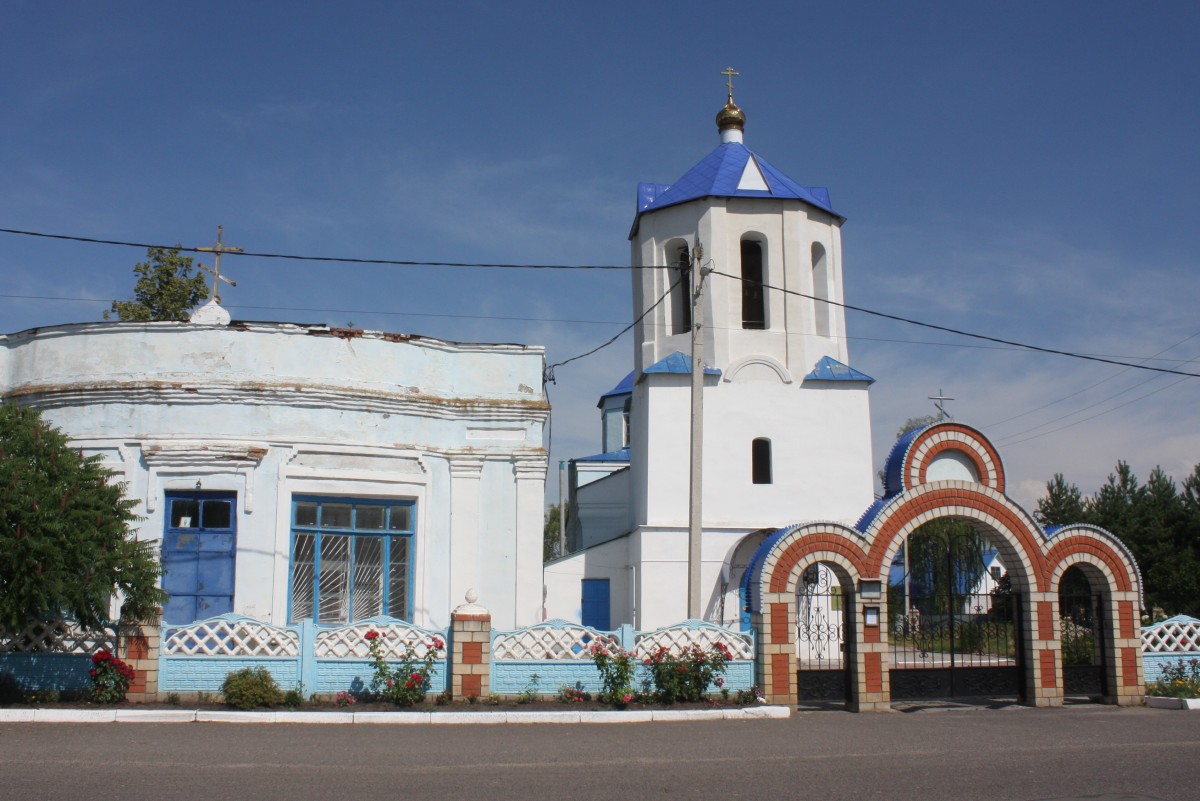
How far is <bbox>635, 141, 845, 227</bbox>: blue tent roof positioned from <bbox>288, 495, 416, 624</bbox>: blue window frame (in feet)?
36.7

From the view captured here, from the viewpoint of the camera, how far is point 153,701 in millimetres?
13883

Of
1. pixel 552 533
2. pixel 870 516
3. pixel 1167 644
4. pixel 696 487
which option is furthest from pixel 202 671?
pixel 552 533

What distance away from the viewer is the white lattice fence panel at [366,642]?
1446 cm

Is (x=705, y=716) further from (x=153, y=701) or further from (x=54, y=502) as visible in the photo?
(x=54, y=502)

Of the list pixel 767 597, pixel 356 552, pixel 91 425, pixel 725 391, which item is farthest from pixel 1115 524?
pixel 91 425

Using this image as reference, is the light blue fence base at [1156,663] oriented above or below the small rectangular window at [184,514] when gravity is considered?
below

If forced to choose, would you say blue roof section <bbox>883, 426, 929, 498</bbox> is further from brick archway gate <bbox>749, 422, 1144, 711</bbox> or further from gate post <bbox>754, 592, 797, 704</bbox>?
gate post <bbox>754, 592, 797, 704</bbox>

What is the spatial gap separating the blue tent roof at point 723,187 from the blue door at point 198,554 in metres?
12.9

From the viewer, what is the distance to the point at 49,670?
14.1m

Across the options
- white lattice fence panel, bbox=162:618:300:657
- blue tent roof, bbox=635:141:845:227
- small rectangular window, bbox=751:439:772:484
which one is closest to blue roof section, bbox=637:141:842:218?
blue tent roof, bbox=635:141:845:227

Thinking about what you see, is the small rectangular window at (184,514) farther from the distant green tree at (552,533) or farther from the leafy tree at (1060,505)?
the distant green tree at (552,533)

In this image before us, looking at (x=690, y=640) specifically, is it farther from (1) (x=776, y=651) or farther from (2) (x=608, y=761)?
(2) (x=608, y=761)

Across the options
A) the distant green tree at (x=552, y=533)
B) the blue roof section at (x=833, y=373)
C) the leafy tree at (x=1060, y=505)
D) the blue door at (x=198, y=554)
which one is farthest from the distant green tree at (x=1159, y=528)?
the distant green tree at (x=552, y=533)

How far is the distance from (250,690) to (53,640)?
2739 mm
